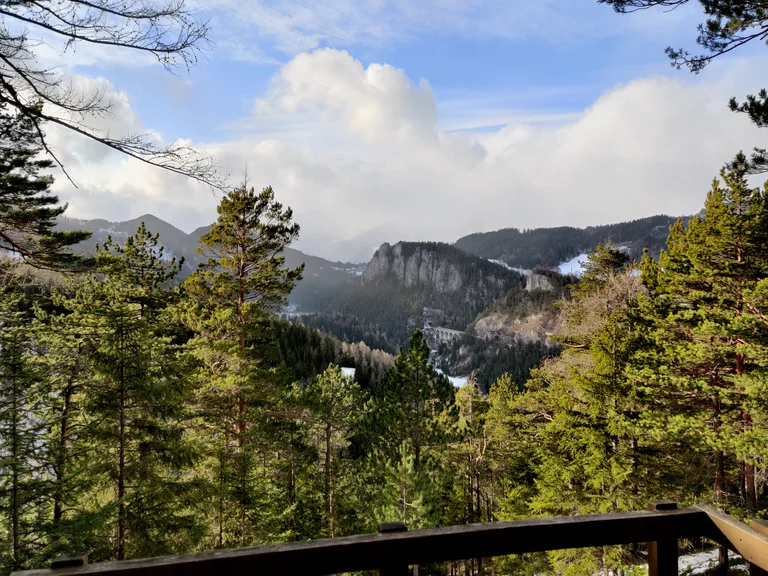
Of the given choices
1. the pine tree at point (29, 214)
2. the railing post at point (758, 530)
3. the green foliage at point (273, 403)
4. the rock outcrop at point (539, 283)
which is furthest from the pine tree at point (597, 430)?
the rock outcrop at point (539, 283)

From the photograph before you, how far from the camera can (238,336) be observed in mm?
12070

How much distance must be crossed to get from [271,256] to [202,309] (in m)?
2.59

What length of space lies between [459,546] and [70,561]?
5.11ft

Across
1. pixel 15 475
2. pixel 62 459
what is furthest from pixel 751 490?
pixel 15 475

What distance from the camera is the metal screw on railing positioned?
1.60 meters

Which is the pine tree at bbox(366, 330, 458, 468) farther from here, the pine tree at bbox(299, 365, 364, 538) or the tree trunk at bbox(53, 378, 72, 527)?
the tree trunk at bbox(53, 378, 72, 527)

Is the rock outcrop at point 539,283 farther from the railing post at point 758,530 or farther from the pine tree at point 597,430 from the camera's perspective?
the railing post at point 758,530

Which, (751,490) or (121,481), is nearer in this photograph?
(121,481)

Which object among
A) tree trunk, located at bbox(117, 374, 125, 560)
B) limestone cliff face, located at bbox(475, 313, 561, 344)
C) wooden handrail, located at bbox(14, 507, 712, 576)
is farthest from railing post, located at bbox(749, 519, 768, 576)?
limestone cliff face, located at bbox(475, 313, 561, 344)

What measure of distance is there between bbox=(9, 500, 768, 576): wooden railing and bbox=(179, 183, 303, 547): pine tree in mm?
10059

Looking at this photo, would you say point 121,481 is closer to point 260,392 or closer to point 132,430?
point 132,430

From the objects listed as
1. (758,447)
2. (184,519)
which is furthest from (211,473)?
(758,447)

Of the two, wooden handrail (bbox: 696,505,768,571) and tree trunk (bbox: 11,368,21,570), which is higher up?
wooden handrail (bbox: 696,505,768,571)

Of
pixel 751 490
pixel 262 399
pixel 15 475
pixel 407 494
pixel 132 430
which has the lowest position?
pixel 407 494
